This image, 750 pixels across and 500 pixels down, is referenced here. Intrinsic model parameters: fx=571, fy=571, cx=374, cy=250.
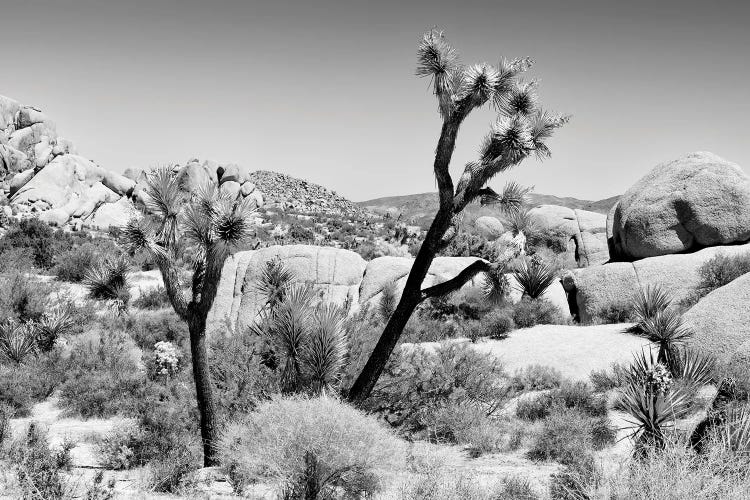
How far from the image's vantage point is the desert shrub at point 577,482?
19.7 feet

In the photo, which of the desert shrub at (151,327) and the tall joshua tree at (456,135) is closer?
the tall joshua tree at (456,135)

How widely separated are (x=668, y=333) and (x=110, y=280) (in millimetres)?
10525

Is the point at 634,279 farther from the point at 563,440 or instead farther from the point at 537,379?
the point at 563,440

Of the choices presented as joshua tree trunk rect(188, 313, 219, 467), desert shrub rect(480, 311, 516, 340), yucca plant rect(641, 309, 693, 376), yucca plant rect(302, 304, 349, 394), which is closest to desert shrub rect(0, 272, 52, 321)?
joshua tree trunk rect(188, 313, 219, 467)

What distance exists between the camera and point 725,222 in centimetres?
1681

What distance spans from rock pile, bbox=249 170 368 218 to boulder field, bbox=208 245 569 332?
31.5 meters

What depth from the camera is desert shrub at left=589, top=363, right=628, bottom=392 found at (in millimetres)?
11188

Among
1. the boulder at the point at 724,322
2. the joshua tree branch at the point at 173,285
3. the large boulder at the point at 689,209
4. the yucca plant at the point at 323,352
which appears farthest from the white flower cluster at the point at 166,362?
the large boulder at the point at 689,209

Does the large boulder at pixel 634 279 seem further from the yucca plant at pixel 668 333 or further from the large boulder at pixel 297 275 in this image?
the large boulder at pixel 297 275

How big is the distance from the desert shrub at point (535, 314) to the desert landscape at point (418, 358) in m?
0.07

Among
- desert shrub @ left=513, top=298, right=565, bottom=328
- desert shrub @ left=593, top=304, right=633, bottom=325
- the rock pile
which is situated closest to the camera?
desert shrub @ left=593, top=304, right=633, bottom=325

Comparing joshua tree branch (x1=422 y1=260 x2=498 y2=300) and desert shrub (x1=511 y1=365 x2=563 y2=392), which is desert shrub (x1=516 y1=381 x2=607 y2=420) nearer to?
desert shrub (x1=511 y1=365 x2=563 y2=392)

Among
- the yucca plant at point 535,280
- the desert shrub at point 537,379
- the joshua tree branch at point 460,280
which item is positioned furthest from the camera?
the yucca plant at point 535,280

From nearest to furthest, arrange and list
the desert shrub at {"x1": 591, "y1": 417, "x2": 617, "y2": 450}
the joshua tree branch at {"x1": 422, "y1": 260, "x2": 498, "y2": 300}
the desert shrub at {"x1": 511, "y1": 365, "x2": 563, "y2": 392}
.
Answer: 1. the desert shrub at {"x1": 591, "y1": 417, "x2": 617, "y2": 450}
2. the joshua tree branch at {"x1": 422, "y1": 260, "x2": 498, "y2": 300}
3. the desert shrub at {"x1": 511, "y1": 365, "x2": 563, "y2": 392}
